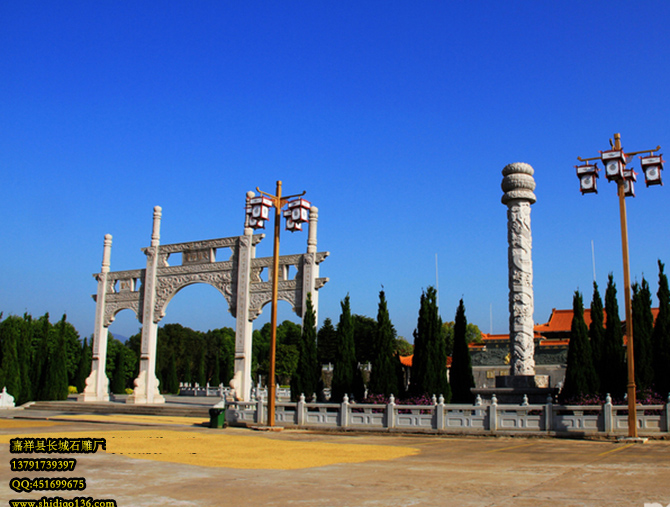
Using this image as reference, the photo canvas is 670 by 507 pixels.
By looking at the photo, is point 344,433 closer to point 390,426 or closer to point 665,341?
point 390,426

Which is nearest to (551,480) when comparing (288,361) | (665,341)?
(665,341)

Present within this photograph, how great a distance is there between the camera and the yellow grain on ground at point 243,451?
945 centimetres

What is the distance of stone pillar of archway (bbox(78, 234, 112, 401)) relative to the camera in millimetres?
27359

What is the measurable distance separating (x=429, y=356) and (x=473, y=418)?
3.10 metres

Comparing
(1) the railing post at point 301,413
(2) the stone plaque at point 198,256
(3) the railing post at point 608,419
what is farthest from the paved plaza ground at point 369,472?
(2) the stone plaque at point 198,256

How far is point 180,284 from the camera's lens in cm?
2567

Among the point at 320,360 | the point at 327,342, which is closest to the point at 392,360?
the point at 320,360

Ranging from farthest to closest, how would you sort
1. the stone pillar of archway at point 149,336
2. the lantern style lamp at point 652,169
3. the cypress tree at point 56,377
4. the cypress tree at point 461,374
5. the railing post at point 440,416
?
the cypress tree at point 56,377, the stone pillar of archway at point 149,336, the cypress tree at point 461,374, the railing post at point 440,416, the lantern style lamp at point 652,169

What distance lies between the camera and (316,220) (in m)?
22.0

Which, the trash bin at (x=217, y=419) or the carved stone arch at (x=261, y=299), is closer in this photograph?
the trash bin at (x=217, y=419)

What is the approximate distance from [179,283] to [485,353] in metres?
21.1

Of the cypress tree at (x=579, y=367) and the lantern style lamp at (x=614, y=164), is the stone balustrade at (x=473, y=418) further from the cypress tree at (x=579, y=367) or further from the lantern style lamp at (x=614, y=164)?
the lantern style lamp at (x=614, y=164)

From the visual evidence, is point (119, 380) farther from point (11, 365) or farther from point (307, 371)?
point (307, 371)

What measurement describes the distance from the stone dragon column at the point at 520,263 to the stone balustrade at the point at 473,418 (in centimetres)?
226
